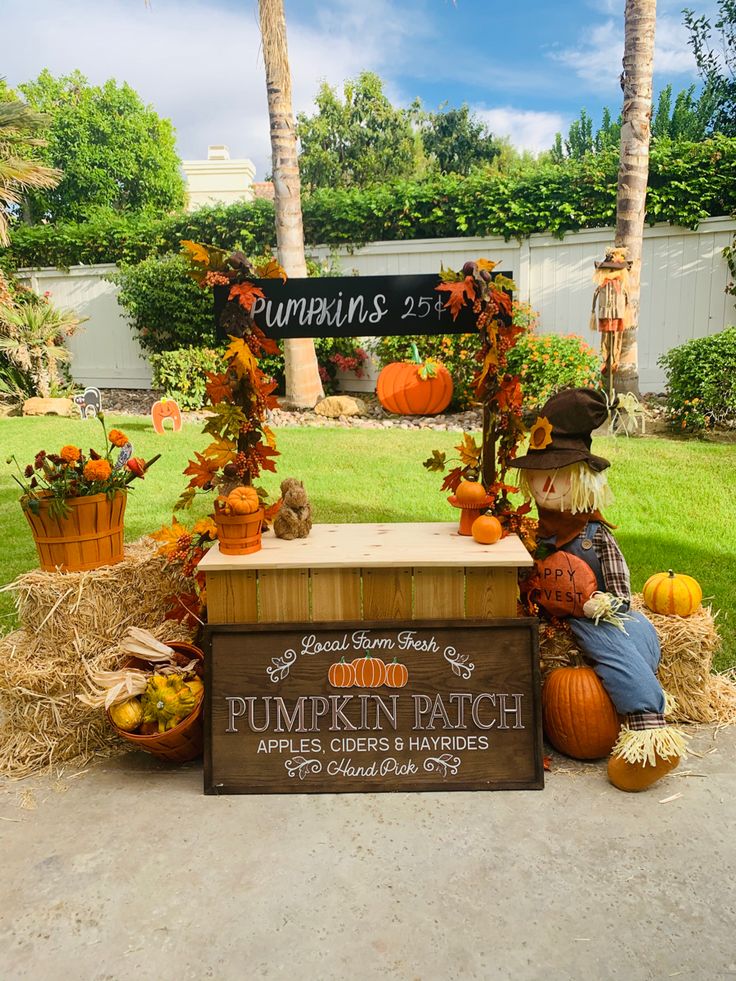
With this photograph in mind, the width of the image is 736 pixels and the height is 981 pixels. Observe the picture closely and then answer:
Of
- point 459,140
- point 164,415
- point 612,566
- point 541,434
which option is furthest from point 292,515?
point 459,140

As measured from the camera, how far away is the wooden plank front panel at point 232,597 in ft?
8.98

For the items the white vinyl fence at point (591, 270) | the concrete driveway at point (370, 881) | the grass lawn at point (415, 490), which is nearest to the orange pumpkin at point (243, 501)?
the concrete driveway at point (370, 881)

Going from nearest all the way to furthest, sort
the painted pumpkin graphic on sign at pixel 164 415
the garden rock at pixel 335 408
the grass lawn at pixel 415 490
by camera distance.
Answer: the grass lawn at pixel 415 490 → the painted pumpkin graphic on sign at pixel 164 415 → the garden rock at pixel 335 408

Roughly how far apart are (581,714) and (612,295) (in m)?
5.97

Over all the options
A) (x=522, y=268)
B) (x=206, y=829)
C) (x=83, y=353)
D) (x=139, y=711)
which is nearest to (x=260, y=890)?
(x=206, y=829)

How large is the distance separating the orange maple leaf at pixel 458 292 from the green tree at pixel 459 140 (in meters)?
30.9

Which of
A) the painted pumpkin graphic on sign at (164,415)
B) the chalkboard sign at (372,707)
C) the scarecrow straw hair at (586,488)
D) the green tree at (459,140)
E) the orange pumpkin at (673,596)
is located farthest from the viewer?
the green tree at (459,140)

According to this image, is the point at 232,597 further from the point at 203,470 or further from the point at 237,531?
the point at 203,470

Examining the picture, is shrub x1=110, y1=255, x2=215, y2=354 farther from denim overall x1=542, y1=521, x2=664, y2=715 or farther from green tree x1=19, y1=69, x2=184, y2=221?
green tree x1=19, y1=69, x2=184, y2=221

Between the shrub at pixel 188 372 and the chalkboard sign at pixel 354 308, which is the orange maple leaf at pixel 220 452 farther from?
the shrub at pixel 188 372

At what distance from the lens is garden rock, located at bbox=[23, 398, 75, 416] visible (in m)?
11.1

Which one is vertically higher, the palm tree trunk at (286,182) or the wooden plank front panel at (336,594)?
the palm tree trunk at (286,182)

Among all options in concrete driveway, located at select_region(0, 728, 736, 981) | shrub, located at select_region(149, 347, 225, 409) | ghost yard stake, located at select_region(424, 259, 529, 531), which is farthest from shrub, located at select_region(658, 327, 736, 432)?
shrub, located at select_region(149, 347, 225, 409)

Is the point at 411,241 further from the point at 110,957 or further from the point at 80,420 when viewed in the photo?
the point at 110,957
